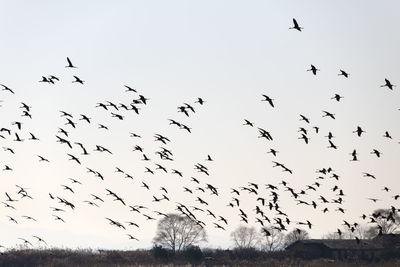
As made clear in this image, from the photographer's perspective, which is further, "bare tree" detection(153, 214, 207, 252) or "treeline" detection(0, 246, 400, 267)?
"bare tree" detection(153, 214, 207, 252)

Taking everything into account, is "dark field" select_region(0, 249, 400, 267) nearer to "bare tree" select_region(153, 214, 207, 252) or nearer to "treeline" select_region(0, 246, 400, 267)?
"treeline" select_region(0, 246, 400, 267)

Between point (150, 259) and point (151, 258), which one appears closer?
point (150, 259)

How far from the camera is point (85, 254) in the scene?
192 ft

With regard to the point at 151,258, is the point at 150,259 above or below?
below

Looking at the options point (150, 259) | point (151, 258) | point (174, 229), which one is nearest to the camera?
point (150, 259)

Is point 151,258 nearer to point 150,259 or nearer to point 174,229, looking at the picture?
point 150,259

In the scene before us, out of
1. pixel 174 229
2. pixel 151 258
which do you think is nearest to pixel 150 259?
pixel 151 258

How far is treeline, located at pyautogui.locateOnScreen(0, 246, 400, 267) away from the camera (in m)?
54.5

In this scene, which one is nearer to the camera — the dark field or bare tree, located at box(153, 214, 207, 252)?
the dark field

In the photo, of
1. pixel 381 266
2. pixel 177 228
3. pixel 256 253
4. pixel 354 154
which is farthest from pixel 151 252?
pixel 177 228

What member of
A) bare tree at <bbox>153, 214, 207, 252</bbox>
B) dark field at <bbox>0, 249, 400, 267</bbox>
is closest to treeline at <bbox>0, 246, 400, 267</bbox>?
dark field at <bbox>0, 249, 400, 267</bbox>

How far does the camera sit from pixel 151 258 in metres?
60.2

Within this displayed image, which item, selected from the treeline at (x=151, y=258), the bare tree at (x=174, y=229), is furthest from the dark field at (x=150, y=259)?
the bare tree at (x=174, y=229)

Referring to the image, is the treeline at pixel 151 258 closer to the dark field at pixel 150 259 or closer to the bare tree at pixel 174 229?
the dark field at pixel 150 259
